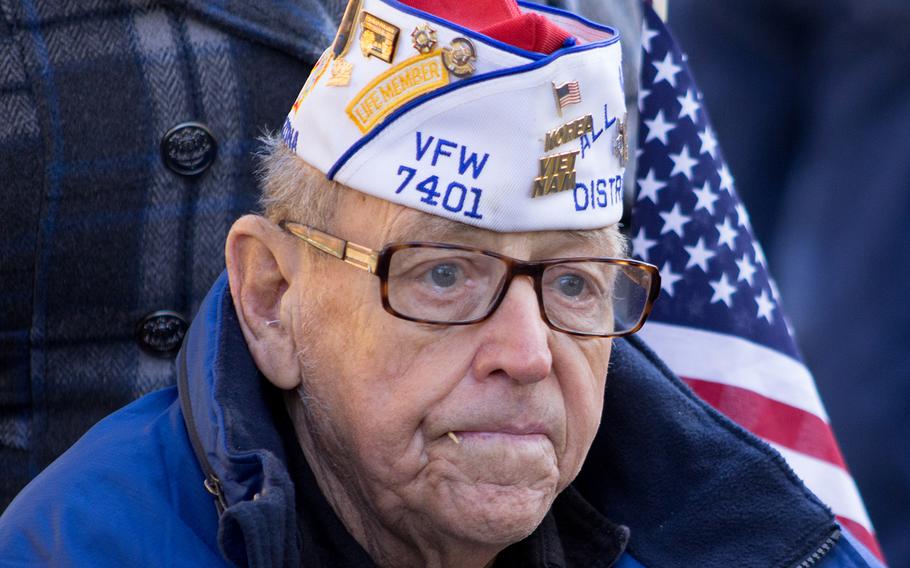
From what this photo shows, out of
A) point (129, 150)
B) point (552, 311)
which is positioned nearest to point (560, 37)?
point (552, 311)

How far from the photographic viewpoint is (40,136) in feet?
9.66

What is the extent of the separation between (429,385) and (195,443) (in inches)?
17.3

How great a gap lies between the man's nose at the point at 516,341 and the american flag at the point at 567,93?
0.33 meters

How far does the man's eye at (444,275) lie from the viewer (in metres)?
2.59

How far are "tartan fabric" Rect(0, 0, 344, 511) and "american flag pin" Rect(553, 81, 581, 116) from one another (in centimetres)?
80

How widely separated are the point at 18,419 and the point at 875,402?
3.20 meters

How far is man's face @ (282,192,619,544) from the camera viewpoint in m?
2.56

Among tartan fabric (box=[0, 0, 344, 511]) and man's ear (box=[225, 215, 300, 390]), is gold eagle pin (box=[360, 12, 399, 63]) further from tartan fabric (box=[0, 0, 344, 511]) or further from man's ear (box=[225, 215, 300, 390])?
tartan fabric (box=[0, 0, 344, 511])

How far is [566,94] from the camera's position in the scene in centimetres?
258

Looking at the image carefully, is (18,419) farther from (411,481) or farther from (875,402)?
(875,402)

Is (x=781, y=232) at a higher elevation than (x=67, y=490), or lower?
lower

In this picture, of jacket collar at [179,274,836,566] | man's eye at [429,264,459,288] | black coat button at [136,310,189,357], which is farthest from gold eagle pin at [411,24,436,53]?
black coat button at [136,310,189,357]

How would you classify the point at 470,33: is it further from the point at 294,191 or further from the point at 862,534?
the point at 862,534

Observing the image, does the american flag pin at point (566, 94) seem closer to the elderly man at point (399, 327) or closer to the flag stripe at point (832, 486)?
the elderly man at point (399, 327)
